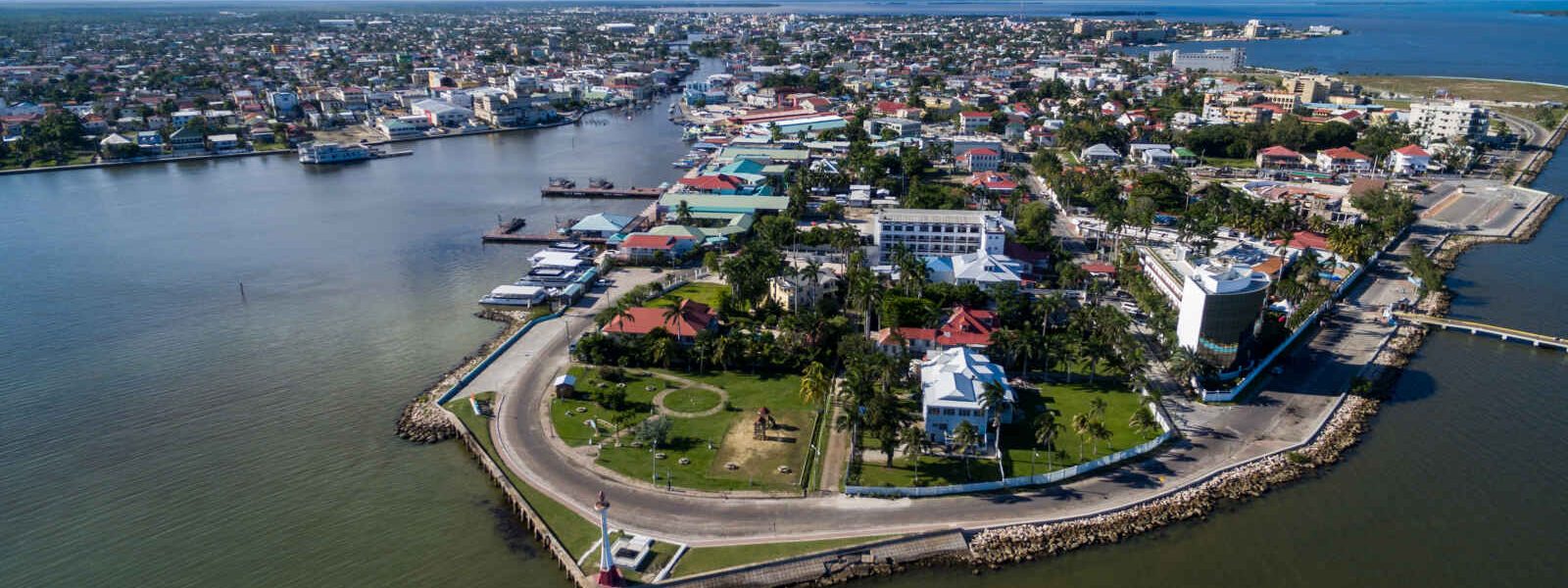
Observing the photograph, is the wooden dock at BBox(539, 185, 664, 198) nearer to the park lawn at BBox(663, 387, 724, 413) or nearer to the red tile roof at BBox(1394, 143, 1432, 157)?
the park lawn at BBox(663, 387, 724, 413)

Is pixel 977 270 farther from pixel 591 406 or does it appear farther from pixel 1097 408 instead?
pixel 591 406

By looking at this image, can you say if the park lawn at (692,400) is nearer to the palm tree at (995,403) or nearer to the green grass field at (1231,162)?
the palm tree at (995,403)

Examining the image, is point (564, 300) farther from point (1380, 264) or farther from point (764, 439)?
point (1380, 264)

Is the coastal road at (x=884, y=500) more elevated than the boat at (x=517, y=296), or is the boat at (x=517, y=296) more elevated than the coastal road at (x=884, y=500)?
the boat at (x=517, y=296)

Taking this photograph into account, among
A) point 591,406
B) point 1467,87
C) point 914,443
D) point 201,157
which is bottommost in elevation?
point 591,406

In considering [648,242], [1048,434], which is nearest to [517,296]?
[648,242]

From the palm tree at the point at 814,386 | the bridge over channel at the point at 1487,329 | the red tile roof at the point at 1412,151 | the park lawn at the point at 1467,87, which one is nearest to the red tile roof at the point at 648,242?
the palm tree at the point at 814,386
